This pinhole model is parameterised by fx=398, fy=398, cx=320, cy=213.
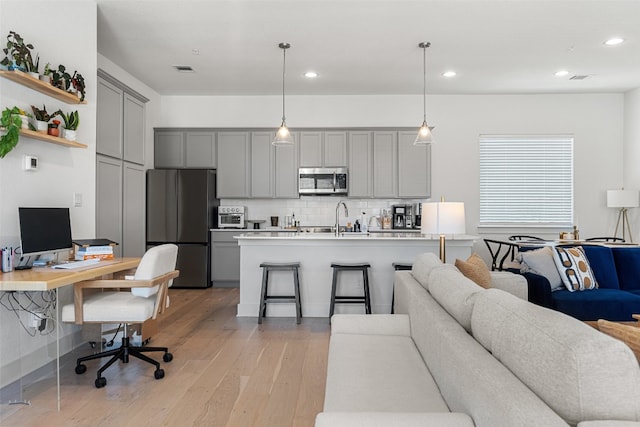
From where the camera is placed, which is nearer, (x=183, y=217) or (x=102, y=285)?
(x=102, y=285)

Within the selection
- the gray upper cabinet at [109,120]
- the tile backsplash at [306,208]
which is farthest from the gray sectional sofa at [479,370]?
the tile backsplash at [306,208]

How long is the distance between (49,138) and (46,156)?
229 mm

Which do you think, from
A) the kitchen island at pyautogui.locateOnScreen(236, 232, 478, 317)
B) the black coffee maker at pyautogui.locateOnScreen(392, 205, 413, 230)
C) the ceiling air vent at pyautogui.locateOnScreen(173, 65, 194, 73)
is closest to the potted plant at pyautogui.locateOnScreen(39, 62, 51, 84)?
the kitchen island at pyautogui.locateOnScreen(236, 232, 478, 317)

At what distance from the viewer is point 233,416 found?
2.28 meters

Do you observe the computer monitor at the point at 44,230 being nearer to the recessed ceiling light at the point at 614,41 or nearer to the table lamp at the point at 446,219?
the table lamp at the point at 446,219

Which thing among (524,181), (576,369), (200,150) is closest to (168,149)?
(200,150)

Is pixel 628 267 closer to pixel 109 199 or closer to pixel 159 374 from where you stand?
pixel 159 374

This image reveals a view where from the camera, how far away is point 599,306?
3389 mm

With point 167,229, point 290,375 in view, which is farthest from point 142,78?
point 290,375

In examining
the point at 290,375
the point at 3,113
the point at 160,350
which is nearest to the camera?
the point at 3,113

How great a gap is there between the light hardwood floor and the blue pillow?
2.66 m

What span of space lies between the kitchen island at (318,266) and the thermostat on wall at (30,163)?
2.03 meters

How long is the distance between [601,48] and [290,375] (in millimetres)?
4996

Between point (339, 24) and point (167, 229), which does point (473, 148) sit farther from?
point (167, 229)
